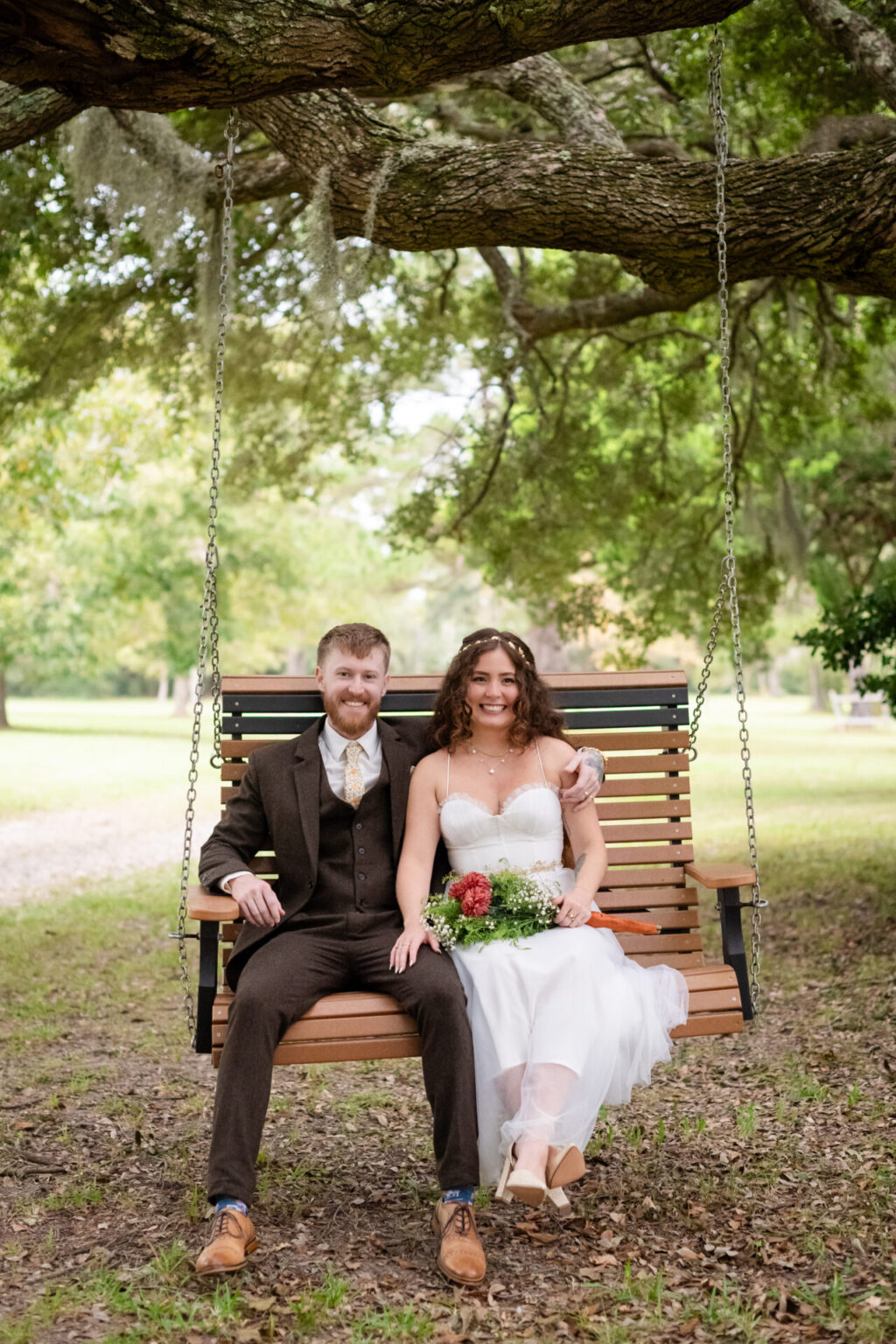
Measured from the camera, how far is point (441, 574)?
44500mm

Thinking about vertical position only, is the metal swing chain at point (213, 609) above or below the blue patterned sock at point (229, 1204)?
above

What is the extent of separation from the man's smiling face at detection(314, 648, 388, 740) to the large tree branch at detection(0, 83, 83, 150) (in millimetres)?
2158

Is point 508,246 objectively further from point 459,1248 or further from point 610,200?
point 459,1248

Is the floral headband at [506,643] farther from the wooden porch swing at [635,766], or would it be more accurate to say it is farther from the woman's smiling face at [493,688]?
the wooden porch swing at [635,766]

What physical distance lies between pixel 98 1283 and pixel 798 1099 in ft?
8.15

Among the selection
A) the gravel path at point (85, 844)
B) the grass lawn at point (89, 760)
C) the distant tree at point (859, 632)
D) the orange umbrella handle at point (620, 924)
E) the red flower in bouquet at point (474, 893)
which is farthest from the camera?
the grass lawn at point (89, 760)

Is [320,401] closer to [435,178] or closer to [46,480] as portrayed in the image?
[46,480]

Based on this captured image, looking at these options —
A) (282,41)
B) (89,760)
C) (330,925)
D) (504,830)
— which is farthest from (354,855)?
(89,760)

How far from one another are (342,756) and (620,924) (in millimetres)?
958

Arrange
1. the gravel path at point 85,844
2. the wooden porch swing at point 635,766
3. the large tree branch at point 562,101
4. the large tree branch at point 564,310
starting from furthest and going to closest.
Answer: the gravel path at point 85,844, the large tree branch at point 564,310, the large tree branch at point 562,101, the wooden porch swing at point 635,766

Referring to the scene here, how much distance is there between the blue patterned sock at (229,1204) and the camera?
304 cm

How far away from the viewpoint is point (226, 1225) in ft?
9.89

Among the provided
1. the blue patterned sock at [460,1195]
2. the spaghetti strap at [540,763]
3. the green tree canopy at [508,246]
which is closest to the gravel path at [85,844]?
the green tree canopy at [508,246]

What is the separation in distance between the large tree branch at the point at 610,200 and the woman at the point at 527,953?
179 cm
